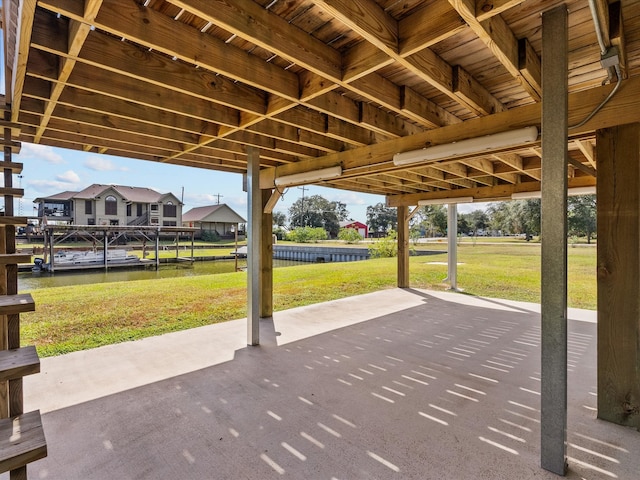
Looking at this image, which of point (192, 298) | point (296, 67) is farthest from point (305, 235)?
point (296, 67)

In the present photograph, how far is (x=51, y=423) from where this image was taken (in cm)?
219

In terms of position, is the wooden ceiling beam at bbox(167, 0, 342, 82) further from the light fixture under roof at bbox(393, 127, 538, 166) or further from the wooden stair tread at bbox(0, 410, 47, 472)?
the wooden stair tread at bbox(0, 410, 47, 472)

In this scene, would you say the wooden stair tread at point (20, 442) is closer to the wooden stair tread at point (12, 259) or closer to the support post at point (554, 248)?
the wooden stair tread at point (12, 259)

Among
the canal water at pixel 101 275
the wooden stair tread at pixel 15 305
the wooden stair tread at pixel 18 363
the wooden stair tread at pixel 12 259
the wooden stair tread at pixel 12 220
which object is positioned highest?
the wooden stair tread at pixel 12 220

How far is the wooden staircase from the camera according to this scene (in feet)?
3.72

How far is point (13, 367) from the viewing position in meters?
1.32

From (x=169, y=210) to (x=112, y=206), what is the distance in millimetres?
3673

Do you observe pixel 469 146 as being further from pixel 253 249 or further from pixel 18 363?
pixel 18 363

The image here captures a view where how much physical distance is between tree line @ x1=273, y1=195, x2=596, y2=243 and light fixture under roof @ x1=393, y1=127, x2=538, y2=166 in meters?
18.1

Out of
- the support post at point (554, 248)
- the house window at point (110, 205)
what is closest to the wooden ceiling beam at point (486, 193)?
the support post at point (554, 248)

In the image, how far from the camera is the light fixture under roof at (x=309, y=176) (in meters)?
3.77

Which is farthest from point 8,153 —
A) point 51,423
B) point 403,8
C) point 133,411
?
point 403,8

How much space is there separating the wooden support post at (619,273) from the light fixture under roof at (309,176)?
2327mm

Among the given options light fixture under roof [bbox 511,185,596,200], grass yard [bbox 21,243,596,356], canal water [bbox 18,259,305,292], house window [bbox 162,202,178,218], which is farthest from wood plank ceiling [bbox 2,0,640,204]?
house window [bbox 162,202,178,218]
